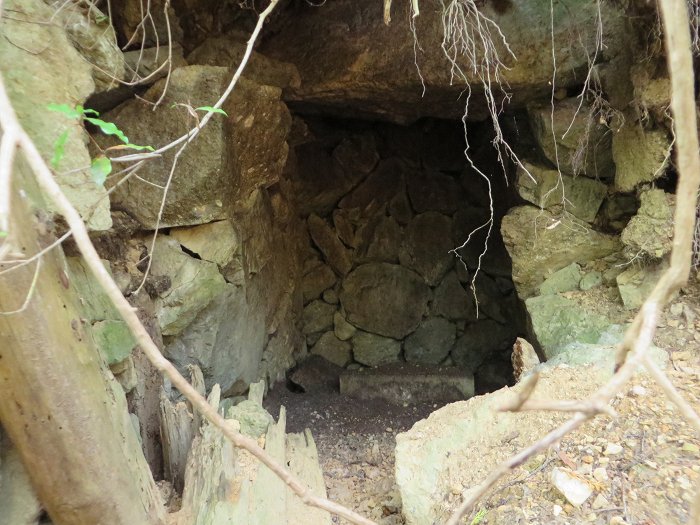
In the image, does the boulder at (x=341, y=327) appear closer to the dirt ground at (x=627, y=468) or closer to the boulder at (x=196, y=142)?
the boulder at (x=196, y=142)

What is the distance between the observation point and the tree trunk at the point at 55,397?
1037 mm

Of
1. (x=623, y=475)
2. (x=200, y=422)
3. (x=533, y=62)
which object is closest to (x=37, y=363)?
(x=200, y=422)

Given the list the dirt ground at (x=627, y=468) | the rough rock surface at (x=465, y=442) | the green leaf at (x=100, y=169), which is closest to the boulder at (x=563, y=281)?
the dirt ground at (x=627, y=468)

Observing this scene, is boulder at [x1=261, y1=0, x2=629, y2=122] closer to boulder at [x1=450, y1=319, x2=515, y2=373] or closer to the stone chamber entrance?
the stone chamber entrance

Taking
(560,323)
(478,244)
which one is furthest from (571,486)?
(478,244)

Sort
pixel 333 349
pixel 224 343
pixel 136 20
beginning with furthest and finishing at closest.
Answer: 1. pixel 333 349
2. pixel 224 343
3. pixel 136 20

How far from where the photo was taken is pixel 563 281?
2445 millimetres

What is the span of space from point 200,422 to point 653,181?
1964 mm

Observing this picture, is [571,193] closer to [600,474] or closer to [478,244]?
[600,474]

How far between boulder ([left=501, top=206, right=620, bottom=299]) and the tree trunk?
1.96 meters

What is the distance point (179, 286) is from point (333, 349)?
216 centimetres

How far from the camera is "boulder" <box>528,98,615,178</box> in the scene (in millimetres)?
2240

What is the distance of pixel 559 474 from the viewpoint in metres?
1.27

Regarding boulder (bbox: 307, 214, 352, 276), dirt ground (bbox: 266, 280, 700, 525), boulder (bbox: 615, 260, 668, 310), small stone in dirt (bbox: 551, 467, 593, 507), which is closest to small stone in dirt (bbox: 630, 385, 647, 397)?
dirt ground (bbox: 266, 280, 700, 525)
